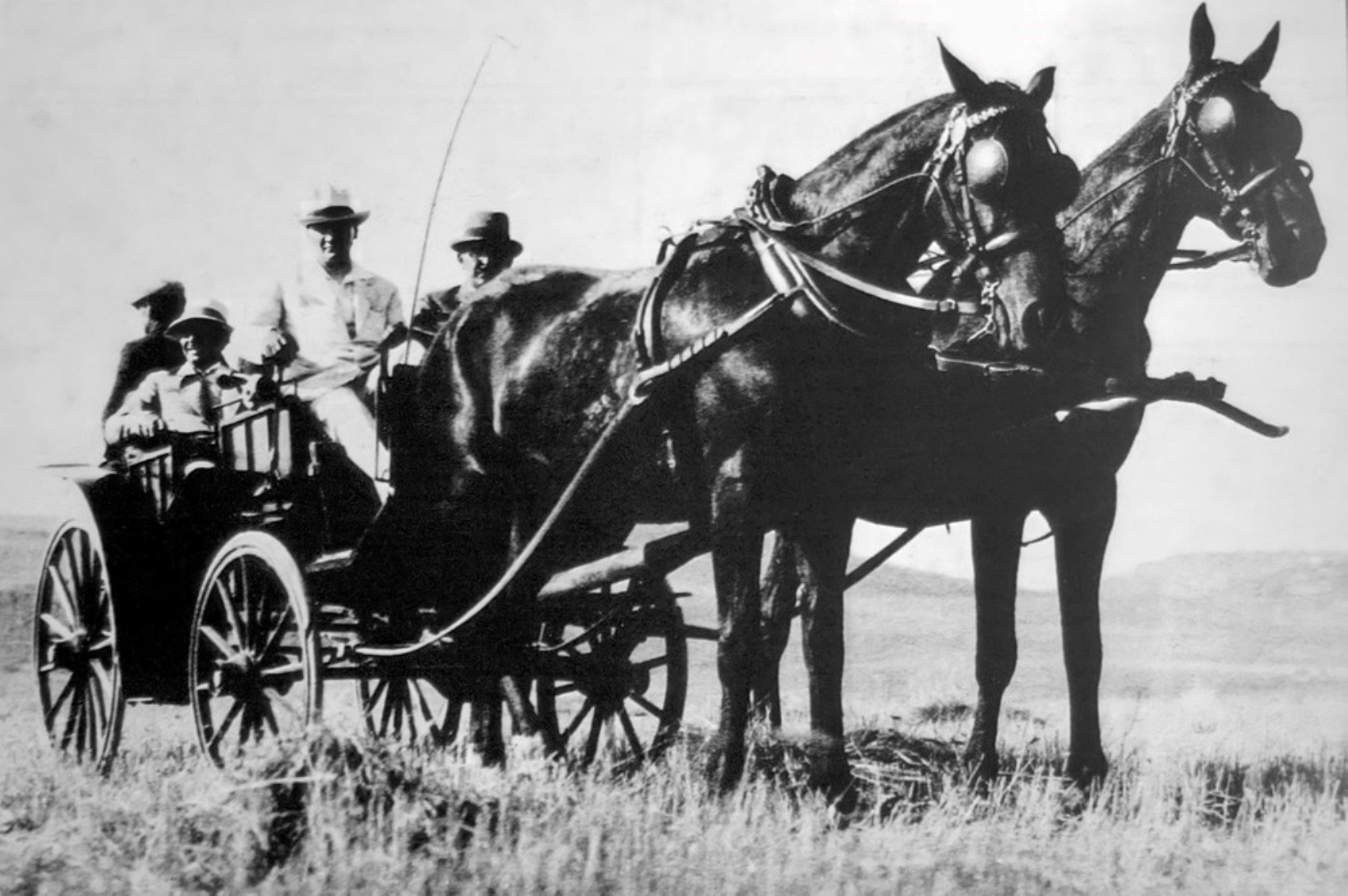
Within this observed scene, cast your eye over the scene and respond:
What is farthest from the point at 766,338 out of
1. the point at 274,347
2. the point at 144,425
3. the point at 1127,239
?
the point at 144,425

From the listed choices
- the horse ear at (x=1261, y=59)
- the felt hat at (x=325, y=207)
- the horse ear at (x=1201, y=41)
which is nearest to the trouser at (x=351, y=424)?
the felt hat at (x=325, y=207)

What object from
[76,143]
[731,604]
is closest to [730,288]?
[731,604]

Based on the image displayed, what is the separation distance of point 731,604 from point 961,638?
1687mm

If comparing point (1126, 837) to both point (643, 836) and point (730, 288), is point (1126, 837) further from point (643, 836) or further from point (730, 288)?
point (730, 288)

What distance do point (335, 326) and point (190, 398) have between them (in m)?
0.73

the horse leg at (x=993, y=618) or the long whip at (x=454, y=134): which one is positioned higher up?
the long whip at (x=454, y=134)

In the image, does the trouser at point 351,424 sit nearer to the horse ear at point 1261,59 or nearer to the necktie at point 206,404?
the necktie at point 206,404

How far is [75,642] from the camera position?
6.20 meters

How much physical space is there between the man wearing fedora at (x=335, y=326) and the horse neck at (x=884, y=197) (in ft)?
6.70

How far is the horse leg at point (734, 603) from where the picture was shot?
15.8ft

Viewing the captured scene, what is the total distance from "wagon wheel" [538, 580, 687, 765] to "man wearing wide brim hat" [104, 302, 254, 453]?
5.66 ft

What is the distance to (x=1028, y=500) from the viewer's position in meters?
5.61

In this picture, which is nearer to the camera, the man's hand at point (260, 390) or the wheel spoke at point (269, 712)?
the wheel spoke at point (269, 712)

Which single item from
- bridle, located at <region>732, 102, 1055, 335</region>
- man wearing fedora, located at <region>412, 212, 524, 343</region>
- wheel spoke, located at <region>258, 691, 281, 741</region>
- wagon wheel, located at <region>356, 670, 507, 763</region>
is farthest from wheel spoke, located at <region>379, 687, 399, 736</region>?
bridle, located at <region>732, 102, 1055, 335</region>
